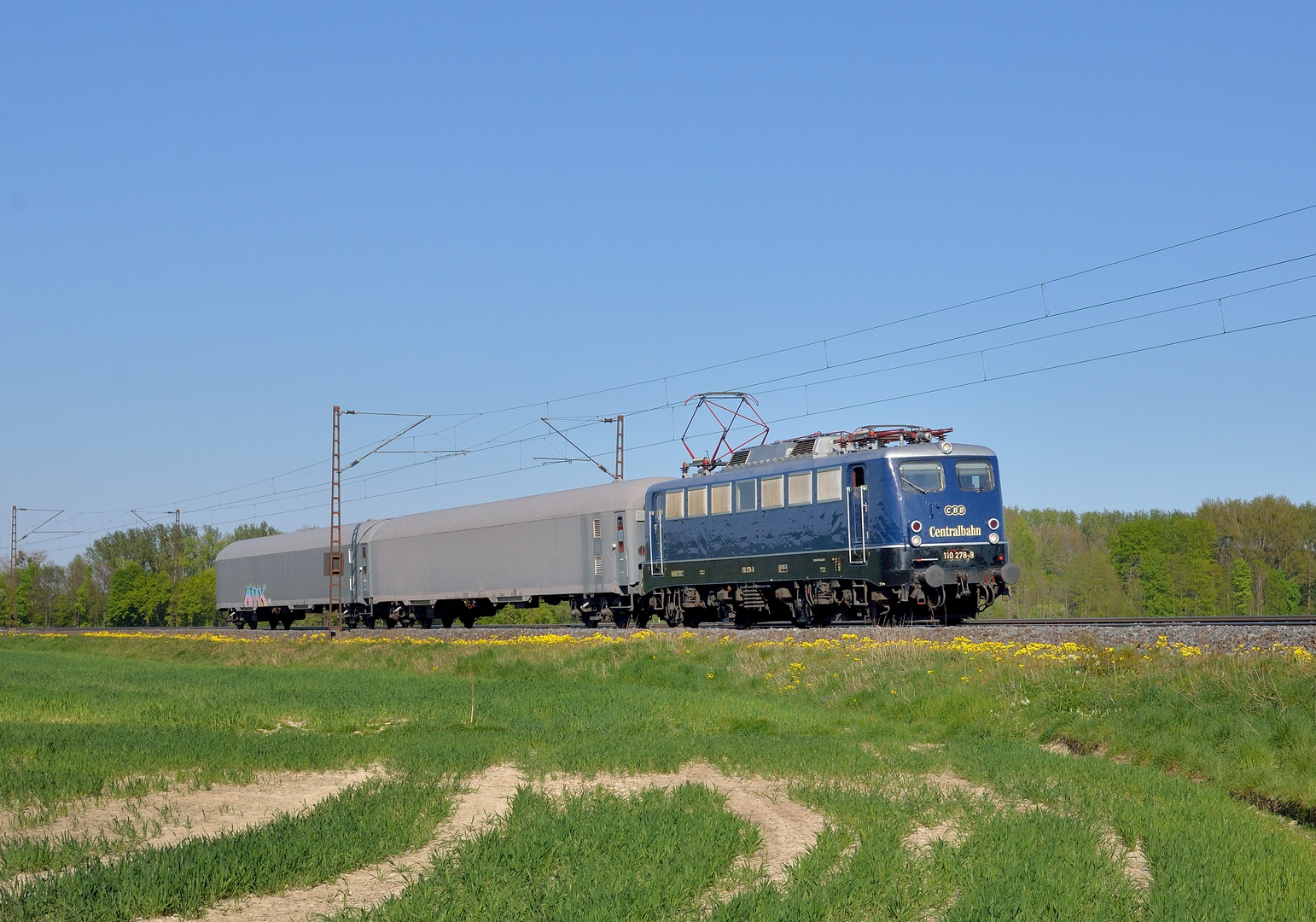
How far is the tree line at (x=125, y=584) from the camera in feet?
390

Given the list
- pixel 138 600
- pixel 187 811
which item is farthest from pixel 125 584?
pixel 187 811

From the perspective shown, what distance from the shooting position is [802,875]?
8211 millimetres

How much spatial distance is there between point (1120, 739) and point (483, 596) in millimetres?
30537

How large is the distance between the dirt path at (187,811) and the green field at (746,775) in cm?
29

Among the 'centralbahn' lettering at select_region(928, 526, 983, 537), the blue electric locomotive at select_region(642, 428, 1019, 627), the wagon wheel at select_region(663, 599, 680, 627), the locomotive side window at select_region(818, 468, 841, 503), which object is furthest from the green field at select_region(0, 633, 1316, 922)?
the wagon wheel at select_region(663, 599, 680, 627)

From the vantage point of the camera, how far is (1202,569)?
84562mm

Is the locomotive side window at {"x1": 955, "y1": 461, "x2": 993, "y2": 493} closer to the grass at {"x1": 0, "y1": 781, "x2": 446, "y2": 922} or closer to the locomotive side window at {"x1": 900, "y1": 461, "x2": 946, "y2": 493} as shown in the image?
the locomotive side window at {"x1": 900, "y1": 461, "x2": 946, "y2": 493}

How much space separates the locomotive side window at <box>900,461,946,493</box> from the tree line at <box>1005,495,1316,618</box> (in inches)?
1939

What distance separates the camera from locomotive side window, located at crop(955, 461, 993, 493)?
27.8 m

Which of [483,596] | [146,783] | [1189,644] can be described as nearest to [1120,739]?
[1189,644]

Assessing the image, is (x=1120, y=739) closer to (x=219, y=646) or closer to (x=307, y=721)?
(x=307, y=721)

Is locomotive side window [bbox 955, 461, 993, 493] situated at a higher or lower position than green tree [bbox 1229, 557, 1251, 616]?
higher

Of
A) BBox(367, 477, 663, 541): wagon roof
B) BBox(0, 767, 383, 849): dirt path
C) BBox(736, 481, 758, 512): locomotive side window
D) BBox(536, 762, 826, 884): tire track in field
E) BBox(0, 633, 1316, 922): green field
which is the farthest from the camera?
BBox(367, 477, 663, 541): wagon roof

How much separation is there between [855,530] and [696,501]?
6161 millimetres
